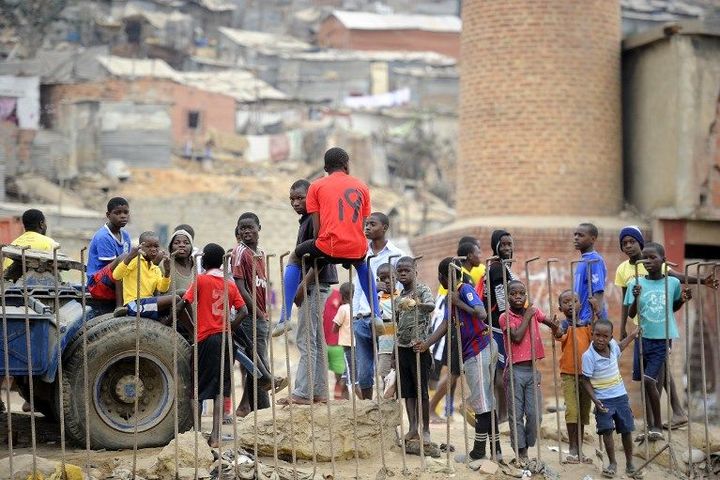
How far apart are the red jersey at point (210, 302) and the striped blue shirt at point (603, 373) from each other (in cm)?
280

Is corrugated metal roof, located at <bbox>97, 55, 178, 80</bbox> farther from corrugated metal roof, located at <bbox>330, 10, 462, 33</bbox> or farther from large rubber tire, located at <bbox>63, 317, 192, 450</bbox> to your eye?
large rubber tire, located at <bbox>63, 317, 192, 450</bbox>

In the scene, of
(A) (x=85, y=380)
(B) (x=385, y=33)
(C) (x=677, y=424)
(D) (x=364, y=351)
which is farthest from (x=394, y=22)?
(A) (x=85, y=380)

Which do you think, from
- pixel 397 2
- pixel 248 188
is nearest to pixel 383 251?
pixel 248 188

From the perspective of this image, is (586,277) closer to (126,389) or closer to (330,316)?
(330,316)

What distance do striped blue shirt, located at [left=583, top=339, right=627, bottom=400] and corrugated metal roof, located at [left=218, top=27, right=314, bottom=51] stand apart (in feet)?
152

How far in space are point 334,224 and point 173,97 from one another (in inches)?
1311

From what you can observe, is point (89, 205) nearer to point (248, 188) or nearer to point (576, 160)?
point (248, 188)

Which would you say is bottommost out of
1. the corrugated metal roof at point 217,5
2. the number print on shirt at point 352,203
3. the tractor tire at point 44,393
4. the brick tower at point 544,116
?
the tractor tire at point 44,393

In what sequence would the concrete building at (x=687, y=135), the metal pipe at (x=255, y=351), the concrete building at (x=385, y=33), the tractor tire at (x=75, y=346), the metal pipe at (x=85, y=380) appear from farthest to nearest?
the concrete building at (x=385, y=33)
the concrete building at (x=687, y=135)
the tractor tire at (x=75, y=346)
the metal pipe at (x=255, y=351)
the metal pipe at (x=85, y=380)

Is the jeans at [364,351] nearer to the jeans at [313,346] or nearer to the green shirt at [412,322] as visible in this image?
the green shirt at [412,322]

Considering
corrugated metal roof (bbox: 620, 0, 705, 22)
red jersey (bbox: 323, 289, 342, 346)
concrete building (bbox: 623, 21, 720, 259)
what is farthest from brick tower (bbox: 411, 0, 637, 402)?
corrugated metal roof (bbox: 620, 0, 705, 22)

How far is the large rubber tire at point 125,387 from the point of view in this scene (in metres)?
8.31

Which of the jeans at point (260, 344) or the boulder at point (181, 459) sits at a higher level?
the jeans at point (260, 344)

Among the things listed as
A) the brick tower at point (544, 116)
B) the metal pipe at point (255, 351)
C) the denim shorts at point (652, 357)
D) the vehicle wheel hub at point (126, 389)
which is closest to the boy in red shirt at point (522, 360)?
the denim shorts at point (652, 357)
